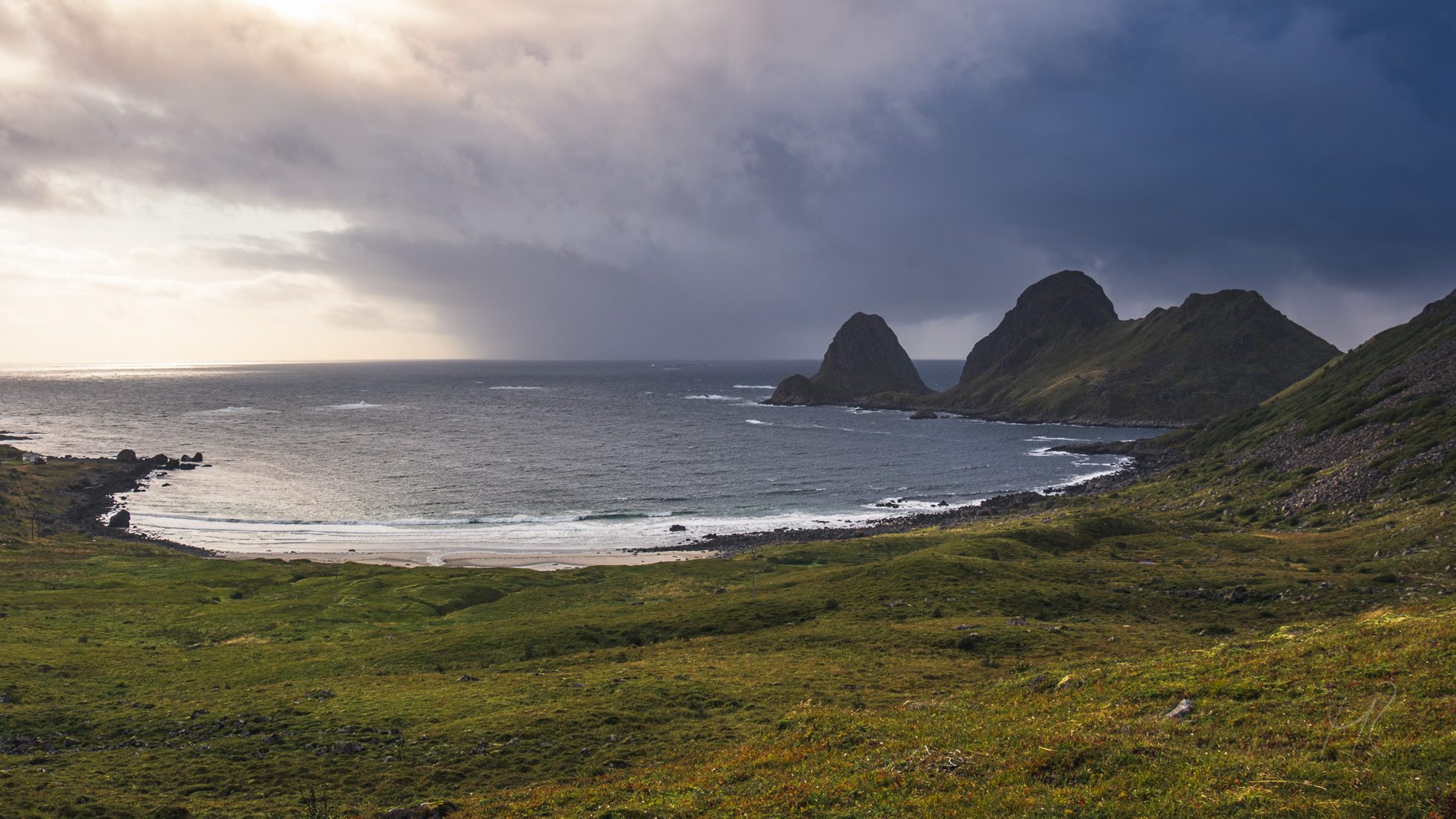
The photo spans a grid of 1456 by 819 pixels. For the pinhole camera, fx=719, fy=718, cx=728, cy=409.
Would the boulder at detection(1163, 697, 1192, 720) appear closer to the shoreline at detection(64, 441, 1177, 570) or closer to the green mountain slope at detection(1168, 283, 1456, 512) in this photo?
the green mountain slope at detection(1168, 283, 1456, 512)

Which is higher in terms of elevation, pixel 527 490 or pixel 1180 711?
pixel 1180 711

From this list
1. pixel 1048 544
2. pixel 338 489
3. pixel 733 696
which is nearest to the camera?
pixel 733 696

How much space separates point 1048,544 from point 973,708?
168 feet

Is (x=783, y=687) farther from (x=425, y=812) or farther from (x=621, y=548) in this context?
(x=621, y=548)

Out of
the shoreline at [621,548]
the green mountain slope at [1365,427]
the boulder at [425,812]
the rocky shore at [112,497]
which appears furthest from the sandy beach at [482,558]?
the green mountain slope at [1365,427]

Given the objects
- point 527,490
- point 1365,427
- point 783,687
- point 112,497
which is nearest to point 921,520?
point 1365,427

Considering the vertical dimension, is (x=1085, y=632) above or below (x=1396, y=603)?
below

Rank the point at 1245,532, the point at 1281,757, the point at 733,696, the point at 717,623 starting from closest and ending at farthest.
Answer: the point at 1281,757 → the point at 733,696 → the point at 717,623 → the point at 1245,532

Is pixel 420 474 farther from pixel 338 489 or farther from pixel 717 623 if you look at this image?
pixel 717 623

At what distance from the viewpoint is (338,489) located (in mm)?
142250

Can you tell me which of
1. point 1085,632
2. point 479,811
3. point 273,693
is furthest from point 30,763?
point 1085,632

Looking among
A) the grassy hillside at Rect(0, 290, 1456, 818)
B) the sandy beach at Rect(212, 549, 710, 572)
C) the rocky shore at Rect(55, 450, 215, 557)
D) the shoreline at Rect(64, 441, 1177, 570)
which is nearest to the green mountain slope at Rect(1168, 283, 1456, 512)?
the grassy hillside at Rect(0, 290, 1456, 818)

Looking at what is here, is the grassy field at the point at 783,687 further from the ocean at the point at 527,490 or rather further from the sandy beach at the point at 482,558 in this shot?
the ocean at the point at 527,490

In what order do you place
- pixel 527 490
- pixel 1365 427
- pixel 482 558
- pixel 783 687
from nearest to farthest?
pixel 783 687, pixel 482 558, pixel 1365 427, pixel 527 490
